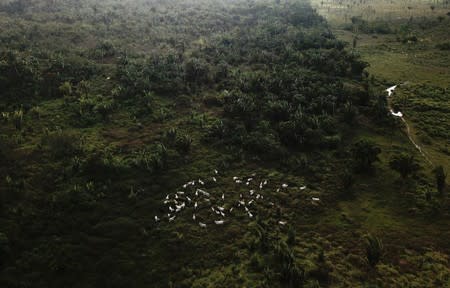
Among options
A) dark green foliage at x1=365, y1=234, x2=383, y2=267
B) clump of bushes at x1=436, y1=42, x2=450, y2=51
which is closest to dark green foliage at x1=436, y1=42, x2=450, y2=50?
clump of bushes at x1=436, y1=42, x2=450, y2=51

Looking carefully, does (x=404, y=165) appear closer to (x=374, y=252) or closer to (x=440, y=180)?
(x=440, y=180)

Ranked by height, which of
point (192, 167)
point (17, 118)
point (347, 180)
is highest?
point (17, 118)

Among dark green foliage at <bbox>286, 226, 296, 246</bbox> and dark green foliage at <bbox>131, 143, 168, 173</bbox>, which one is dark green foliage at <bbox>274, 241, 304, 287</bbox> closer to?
dark green foliage at <bbox>286, 226, 296, 246</bbox>

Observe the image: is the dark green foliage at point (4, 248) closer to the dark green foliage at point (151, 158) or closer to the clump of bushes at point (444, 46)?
the dark green foliage at point (151, 158)

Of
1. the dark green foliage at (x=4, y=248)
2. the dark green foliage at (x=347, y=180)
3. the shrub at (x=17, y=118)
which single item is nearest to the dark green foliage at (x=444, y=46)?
the dark green foliage at (x=347, y=180)

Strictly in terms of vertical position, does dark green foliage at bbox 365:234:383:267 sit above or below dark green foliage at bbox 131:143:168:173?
below

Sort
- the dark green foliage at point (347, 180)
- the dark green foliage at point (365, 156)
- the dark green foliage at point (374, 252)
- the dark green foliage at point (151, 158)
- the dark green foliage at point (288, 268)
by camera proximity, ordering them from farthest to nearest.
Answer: the dark green foliage at point (365, 156) < the dark green foliage at point (151, 158) < the dark green foliage at point (347, 180) < the dark green foliage at point (374, 252) < the dark green foliage at point (288, 268)

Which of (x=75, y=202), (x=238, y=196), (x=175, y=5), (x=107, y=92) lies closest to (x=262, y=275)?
(x=238, y=196)

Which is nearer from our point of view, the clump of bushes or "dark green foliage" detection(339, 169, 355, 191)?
"dark green foliage" detection(339, 169, 355, 191)

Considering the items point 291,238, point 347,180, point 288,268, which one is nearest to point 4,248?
point 288,268
